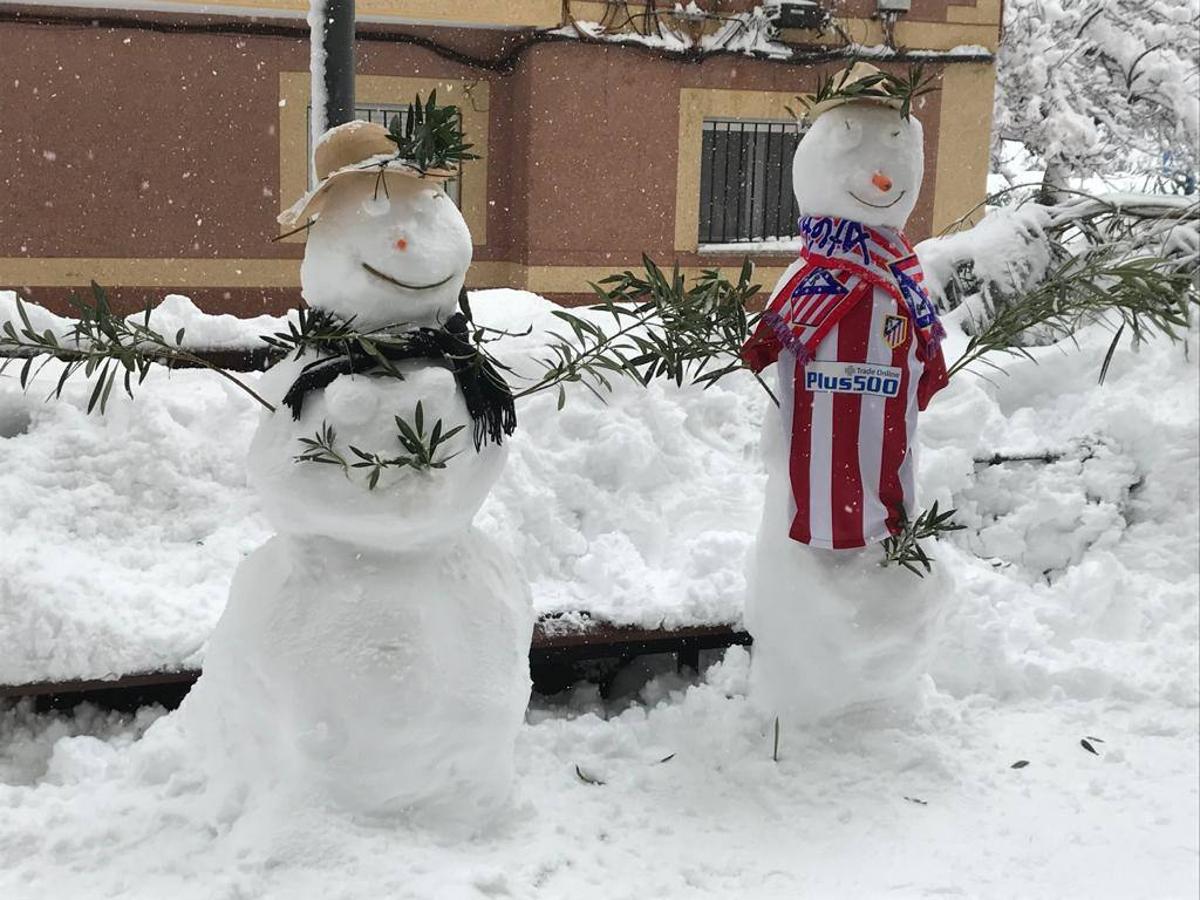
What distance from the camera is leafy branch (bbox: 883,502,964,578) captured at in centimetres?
290

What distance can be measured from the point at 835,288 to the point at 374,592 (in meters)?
1.36

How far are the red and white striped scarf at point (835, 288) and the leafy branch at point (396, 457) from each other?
1.00 meters

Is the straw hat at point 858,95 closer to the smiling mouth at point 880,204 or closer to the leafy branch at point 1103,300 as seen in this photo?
the smiling mouth at point 880,204

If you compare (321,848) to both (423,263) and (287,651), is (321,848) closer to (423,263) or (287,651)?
(287,651)

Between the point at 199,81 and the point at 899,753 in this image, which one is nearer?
the point at 899,753

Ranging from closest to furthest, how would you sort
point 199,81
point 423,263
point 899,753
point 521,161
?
point 423,263 → point 899,753 → point 199,81 → point 521,161

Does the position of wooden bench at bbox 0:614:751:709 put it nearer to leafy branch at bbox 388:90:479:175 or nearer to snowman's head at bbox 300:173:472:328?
snowman's head at bbox 300:173:472:328

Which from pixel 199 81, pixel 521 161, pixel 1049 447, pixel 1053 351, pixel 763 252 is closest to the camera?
pixel 1049 447

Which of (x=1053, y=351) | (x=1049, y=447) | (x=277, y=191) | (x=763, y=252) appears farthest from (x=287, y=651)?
(x=763, y=252)

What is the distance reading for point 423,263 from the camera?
2.38 m

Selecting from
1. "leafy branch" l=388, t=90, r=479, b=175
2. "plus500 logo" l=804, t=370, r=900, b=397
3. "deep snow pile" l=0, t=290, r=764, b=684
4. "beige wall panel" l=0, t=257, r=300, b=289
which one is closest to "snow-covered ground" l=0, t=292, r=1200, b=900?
"deep snow pile" l=0, t=290, r=764, b=684

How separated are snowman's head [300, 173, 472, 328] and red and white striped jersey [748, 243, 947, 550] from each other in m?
0.94

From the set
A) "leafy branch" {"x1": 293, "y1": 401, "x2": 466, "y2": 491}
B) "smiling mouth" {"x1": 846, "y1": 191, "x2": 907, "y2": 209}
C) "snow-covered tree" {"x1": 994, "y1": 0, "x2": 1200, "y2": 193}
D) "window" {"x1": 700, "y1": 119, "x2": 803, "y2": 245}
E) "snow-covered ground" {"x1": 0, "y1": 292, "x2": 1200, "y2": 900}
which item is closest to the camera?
"leafy branch" {"x1": 293, "y1": 401, "x2": 466, "y2": 491}

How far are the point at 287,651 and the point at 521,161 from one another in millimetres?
7097
